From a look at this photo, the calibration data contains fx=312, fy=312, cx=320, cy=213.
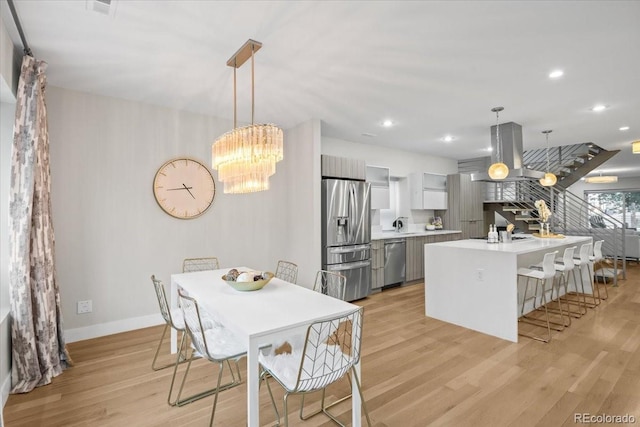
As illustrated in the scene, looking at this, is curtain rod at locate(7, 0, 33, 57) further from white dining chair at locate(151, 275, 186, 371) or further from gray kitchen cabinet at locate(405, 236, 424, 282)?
gray kitchen cabinet at locate(405, 236, 424, 282)

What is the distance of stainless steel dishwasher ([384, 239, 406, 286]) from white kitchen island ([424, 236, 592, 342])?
1.29m

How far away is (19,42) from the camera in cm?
240

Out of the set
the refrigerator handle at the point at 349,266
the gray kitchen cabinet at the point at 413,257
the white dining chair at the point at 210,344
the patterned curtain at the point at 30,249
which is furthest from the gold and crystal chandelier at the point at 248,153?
the gray kitchen cabinet at the point at 413,257

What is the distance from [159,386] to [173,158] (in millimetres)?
2529

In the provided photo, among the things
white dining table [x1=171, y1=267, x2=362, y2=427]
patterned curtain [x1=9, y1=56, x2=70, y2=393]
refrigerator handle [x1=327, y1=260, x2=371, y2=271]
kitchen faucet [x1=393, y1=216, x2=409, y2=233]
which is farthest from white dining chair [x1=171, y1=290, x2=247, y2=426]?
kitchen faucet [x1=393, y1=216, x2=409, y2=233]

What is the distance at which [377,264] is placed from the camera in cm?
523

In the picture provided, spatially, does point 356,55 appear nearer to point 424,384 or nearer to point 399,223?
point 424,384

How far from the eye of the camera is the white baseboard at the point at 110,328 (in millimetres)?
3256

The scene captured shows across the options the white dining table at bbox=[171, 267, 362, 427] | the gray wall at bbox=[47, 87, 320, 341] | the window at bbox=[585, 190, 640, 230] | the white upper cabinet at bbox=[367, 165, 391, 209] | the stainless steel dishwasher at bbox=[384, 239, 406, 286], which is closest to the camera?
the white dining table at bbox=[171, 267, 362, 427]

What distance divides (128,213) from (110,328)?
128 centimetres

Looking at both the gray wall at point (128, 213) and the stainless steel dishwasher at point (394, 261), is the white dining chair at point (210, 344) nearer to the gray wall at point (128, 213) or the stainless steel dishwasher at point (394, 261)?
the gray wall at point (128, 213)

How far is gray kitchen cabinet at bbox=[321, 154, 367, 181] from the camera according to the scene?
180 inches

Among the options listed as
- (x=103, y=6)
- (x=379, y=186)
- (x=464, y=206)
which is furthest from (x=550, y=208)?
(x=103, y=6)

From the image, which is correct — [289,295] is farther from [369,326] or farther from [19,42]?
[19,42]
